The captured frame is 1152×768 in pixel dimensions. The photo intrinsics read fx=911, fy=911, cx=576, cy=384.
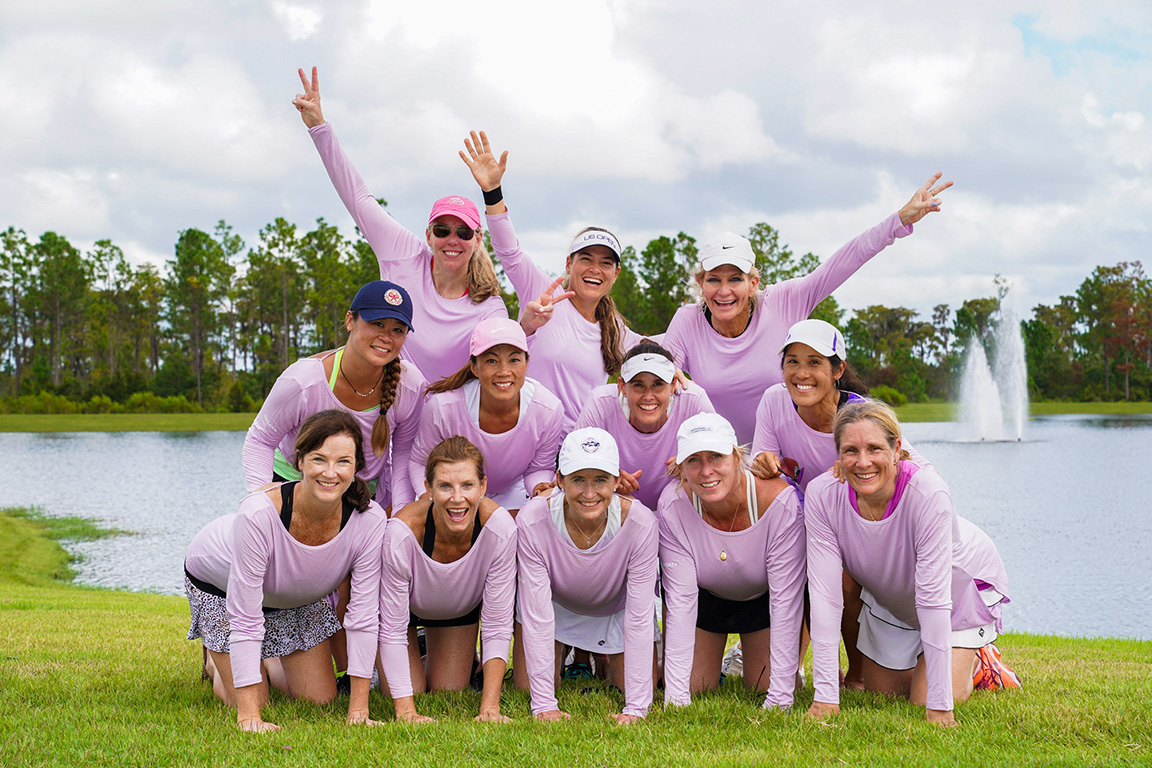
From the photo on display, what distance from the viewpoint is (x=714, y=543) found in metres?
5.79

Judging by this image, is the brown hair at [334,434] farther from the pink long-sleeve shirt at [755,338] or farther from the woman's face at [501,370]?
the pink long-sleeve shirt at [755,338]

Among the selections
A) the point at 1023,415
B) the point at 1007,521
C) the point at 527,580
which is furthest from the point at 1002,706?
the point at 1023,415

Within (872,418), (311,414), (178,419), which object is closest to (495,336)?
(311,414)

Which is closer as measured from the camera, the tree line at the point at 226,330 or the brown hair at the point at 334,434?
the brown hair at the point at 334,434

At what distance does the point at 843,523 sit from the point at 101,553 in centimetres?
1631

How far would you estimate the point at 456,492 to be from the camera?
548 centimetres

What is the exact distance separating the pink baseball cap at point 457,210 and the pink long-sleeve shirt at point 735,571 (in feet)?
7.92

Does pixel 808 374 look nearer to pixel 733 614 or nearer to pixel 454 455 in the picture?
pixel 733 614

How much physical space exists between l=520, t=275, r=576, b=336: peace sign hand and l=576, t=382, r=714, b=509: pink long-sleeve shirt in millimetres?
710

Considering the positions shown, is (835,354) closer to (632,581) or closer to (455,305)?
(632,581)

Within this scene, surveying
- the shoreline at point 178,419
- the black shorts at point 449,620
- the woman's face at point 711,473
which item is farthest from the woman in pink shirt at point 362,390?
the shoreline at point 178,419

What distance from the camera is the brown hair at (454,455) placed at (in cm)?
555

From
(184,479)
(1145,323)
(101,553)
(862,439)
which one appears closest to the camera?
(862,439)

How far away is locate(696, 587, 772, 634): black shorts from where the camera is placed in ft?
20.4
